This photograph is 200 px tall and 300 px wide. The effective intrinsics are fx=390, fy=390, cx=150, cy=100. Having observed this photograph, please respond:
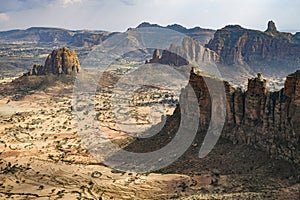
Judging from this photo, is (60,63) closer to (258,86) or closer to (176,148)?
(176,148)

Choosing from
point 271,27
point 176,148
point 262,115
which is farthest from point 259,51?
point 262,115

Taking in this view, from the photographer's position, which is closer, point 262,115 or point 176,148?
point 262,115

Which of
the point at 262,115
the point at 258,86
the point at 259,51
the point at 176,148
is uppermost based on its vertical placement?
the point at 259,51

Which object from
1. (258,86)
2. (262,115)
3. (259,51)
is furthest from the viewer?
(259,51)

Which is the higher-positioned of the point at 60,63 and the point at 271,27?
the point at 271,27

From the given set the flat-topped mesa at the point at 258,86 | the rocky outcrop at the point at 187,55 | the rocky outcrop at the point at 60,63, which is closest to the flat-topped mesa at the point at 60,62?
the rocky outcrop at the point at 60,63

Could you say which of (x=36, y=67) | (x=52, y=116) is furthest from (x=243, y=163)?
(x=36, y=67)

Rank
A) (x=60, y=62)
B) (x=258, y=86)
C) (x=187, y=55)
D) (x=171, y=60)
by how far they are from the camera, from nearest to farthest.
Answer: (x=258, y=86) < (x=60, y=62) < (x=171, y=60) < (x=187, y=55)
